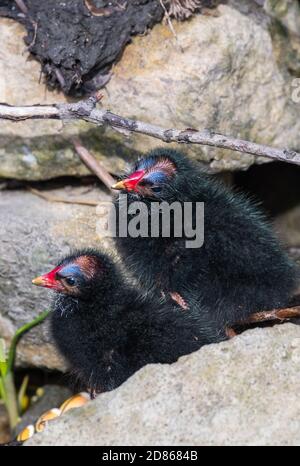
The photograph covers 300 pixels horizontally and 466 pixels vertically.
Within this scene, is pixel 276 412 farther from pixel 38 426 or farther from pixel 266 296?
pixel 38 426

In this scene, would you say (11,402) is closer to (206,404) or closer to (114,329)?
(114,329)

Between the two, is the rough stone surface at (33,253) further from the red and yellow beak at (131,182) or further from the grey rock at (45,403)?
the red and yellow beak at (131,182)

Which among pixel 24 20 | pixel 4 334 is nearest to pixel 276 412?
pixel 4 334

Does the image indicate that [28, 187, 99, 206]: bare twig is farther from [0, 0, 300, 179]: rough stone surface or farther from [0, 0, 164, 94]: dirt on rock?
[0, 0, 164, 94]: dirt on rock

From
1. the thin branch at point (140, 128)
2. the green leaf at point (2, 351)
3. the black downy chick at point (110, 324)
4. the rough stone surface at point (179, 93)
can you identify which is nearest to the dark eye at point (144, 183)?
the thin branch at point (140, 128)

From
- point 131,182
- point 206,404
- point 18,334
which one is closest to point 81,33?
point 131,182

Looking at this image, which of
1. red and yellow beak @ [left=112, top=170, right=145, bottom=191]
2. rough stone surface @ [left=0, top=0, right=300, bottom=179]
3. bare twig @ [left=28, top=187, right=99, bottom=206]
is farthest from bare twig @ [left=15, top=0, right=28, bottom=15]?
red and yellow beak @ [left=112, top=170, right=145, bottom=191]
